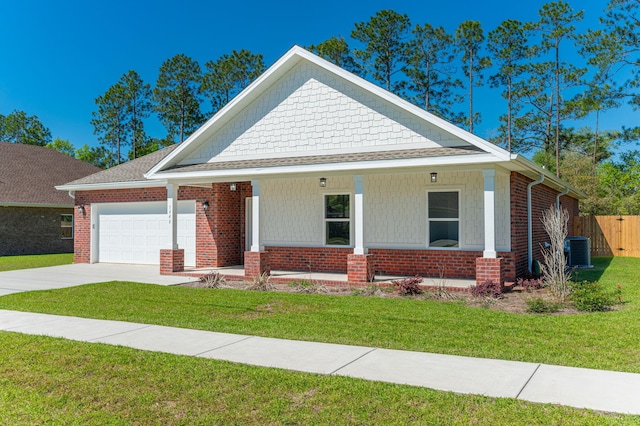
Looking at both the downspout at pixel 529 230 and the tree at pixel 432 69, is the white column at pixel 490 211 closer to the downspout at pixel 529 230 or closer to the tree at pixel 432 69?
the downspout at pixel 529 230

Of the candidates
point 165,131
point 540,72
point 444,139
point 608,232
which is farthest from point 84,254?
point 540,72

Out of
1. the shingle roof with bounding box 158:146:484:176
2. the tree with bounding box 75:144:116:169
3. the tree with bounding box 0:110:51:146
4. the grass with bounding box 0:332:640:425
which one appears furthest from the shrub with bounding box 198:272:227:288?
the tree with bounding box 0:110:51:146

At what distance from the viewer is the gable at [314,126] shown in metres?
12.9

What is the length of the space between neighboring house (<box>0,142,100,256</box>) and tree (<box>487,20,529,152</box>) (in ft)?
86.9

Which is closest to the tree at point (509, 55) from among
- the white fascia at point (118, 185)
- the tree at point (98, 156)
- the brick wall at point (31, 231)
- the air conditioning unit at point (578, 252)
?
the air conditioning unit at point (578, 252)

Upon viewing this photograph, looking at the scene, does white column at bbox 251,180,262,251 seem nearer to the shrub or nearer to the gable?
the gable

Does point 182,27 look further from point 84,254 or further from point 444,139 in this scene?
point 444,139

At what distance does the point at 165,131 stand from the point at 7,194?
1904 cm

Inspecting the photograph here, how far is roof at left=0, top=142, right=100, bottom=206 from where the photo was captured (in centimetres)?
2547

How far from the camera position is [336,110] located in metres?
13.8

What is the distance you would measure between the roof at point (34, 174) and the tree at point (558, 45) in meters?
28.6

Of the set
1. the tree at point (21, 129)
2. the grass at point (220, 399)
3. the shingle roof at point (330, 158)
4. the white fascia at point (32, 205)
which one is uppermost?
the tree at point (21, 129)

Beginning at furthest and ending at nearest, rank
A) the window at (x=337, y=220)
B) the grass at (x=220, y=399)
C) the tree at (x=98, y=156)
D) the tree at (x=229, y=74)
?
1. the tree at (x=98, y=156)
2. the tree at (x=229, y=74)
3. the window at (x=337, y=220)
4. the grass at (x=220, y=399)

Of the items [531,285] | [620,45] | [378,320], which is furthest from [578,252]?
[620,45]
